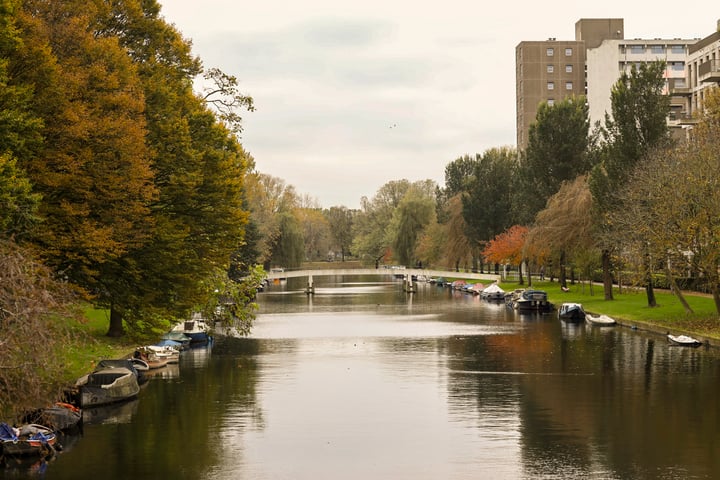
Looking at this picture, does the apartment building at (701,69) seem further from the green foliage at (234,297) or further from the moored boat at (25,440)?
the moored boat at (25,440)

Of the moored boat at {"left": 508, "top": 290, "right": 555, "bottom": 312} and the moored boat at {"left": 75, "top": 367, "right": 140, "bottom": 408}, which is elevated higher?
the moored boat at {"left": 508, "top": 290, "right": 555, "bottom": 312}

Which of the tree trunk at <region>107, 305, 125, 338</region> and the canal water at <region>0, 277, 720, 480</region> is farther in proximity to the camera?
the tree trunk at <region>107, 305, 125, 338</region>

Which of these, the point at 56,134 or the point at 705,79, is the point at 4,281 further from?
the point at 705,79

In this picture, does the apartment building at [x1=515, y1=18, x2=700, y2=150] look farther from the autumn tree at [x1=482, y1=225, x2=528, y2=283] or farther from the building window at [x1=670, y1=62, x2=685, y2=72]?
the autumn tree at [x1=482, y1=225, x2=528, y2=283]

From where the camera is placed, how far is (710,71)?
9631 cm

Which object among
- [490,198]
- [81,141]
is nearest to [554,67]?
[490,198]

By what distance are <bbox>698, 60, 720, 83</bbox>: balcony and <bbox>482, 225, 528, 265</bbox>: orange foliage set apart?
29.0 m

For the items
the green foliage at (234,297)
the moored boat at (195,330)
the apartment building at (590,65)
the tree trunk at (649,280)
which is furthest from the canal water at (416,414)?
the apartment building at (590,65)

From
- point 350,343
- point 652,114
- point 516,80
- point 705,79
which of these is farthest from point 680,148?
point 516,80

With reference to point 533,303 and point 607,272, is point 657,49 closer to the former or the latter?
point 533,303

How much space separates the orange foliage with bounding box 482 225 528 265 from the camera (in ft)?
402

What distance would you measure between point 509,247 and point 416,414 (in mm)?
87141

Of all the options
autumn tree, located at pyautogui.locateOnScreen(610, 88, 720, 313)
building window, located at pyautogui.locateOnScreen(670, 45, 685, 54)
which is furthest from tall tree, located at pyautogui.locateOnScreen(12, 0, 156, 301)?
building window, located at pyautogui.locateOnScreen(670, 45, 685, 54)

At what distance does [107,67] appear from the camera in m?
46.2
